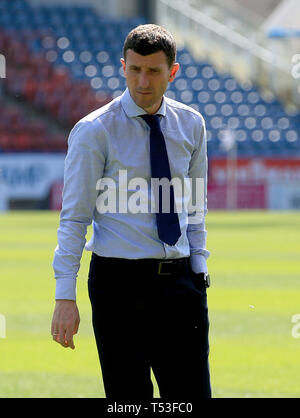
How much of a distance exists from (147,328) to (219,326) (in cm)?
600

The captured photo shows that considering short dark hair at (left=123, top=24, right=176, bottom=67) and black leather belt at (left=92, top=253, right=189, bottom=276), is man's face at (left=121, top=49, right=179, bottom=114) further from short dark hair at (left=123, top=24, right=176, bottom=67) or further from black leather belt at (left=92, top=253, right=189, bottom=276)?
black leather belt at (left=92, top=253, right=189, bottom=276)

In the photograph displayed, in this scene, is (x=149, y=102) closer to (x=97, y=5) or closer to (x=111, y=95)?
(x=111, y=95)

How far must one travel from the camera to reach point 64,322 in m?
3.78

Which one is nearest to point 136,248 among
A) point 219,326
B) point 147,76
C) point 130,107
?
point 130,107

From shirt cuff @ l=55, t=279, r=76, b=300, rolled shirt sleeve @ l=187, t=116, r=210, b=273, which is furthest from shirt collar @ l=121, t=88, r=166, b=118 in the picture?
shirt cuff @ l=55, t=279, r=76, b=300

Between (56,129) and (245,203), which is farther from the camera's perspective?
(56,129)

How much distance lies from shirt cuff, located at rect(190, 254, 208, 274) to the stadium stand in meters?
32.0

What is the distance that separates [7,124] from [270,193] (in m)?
10.2

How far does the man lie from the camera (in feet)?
12.5

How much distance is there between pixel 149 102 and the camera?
3861mm

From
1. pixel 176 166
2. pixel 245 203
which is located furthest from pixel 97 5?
pixel 176 166

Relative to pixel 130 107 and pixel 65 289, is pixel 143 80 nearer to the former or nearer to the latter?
pixel 130 107

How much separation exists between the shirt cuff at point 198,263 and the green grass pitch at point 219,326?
1.28 meters

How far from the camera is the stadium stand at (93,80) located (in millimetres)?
Result: 38562
